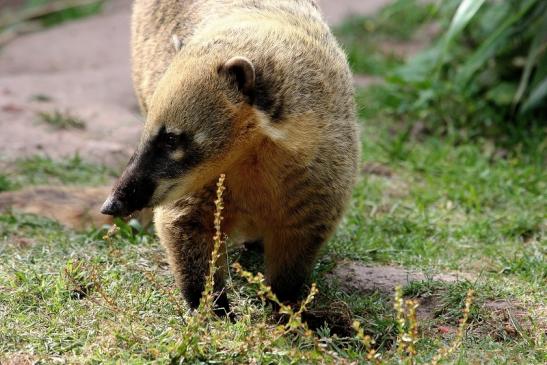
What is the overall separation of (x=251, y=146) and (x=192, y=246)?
61cm

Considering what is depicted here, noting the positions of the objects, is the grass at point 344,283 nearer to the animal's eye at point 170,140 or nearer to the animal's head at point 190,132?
the animal's head at point 190,132

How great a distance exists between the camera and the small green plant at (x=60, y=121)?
733cm

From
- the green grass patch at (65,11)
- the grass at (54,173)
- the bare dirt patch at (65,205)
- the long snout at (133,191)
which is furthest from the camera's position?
the green grass patch at (65,11)

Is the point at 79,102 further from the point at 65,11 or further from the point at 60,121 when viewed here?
the point at 65,11

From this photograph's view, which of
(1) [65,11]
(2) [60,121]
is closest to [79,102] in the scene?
(2) [60,121]

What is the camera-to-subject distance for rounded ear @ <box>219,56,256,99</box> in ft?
12.3

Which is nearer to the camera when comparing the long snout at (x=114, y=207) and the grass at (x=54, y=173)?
the long snout at (x=114, y=207)

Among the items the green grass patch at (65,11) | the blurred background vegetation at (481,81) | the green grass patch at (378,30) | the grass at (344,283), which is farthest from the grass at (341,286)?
the green grass patch at (65,11)

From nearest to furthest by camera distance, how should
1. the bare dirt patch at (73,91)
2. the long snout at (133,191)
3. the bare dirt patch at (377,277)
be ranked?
1. the long snout at (133,191)
2. the bare dirt patch at (377,277)
3. the bare dirt patch at (73,91)

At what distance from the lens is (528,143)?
6996 mm

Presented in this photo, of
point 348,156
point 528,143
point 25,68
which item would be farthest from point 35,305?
point 25,68

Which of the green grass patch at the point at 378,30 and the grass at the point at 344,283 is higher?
the grass at the point at 344,283

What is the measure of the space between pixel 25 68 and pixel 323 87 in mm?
6195

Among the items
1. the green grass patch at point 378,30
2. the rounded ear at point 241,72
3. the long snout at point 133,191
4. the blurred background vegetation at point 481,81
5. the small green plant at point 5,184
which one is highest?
the rounded ear at point 241,72
